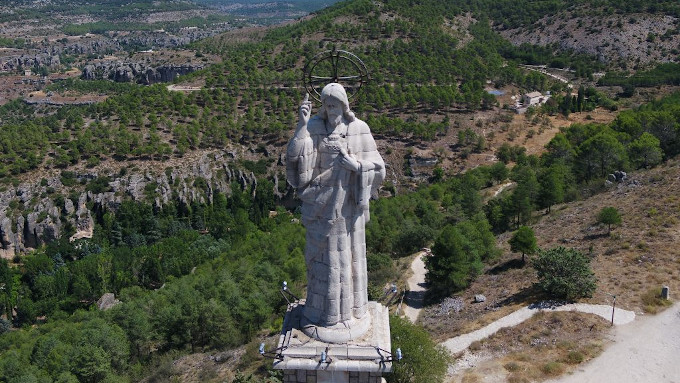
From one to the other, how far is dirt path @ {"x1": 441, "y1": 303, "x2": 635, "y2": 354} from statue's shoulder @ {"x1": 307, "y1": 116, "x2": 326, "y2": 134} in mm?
19580

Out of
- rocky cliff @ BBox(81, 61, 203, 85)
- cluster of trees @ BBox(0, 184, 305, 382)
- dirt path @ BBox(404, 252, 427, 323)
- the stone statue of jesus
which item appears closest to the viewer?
the stone statue of jesus

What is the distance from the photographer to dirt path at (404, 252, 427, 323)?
38.9 m

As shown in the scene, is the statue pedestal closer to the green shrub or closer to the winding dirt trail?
the winding dirt trail

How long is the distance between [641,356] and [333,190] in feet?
70.5

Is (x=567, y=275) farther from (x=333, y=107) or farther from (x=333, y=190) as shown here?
(x=333, y=107)

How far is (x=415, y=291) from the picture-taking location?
4238 cm

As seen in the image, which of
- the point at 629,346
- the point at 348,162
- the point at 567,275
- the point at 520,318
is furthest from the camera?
the point at 567,275

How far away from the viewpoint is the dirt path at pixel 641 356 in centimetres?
2556

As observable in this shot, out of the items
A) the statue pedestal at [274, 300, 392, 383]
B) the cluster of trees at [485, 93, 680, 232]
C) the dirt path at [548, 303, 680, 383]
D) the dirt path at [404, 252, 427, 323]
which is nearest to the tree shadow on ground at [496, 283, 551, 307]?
the dirt path at [548, 303, 680, 383]

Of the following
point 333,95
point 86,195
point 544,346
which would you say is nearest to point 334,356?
point 333,95

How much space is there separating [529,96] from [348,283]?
97807mm

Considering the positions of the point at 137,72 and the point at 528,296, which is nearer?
the point at 528,296

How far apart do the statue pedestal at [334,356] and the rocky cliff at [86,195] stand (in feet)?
218

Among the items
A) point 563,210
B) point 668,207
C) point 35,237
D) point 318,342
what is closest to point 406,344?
point 318,342
